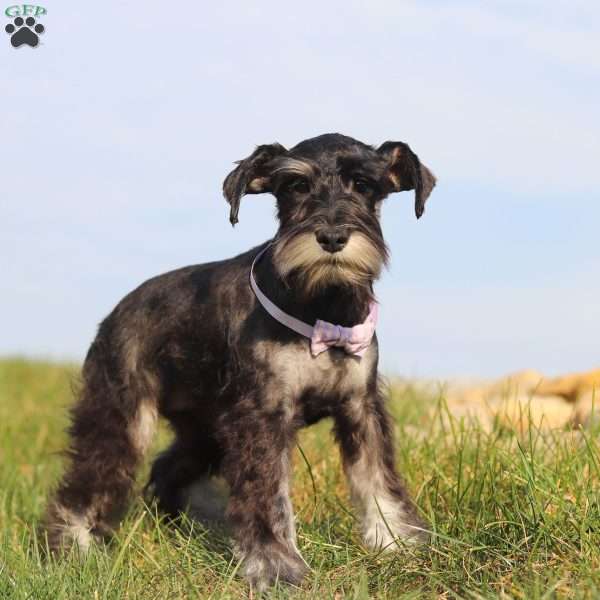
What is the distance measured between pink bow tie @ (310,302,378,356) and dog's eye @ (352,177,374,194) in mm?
833

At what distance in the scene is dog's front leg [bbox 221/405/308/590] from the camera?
6.12 meters

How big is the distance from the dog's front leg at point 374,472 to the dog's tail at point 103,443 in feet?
5.19

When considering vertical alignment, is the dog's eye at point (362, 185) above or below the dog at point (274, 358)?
above

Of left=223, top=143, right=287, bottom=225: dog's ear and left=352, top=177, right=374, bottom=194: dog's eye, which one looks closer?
left=352, top=177, right=374, bottom=194: dog's eye

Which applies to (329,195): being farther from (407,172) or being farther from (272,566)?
(272,566)

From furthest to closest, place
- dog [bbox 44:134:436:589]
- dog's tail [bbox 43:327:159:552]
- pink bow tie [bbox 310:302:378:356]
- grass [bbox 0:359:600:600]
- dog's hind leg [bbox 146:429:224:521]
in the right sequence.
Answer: dog's hind leg [bbox 146:429:224:521], dog's tail [bbox 43:327:159:552], pink bow tie [bbox 310:302:378:356], dog [bbox 44:134:436:589], grass [bbox 0:359:600:600]

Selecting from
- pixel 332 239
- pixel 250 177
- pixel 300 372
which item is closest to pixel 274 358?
pixel 300 372

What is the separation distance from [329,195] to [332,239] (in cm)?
39

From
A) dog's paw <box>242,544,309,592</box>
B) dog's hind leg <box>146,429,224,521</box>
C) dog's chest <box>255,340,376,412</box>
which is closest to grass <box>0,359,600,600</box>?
dog's paw <box>242,544,309,592</box>

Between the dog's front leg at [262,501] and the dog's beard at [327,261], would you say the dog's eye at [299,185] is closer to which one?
the dog's beard at [327,261]

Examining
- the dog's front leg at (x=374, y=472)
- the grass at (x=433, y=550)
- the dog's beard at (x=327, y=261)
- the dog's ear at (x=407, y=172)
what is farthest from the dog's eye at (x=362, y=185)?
the grass at (x=433, y=550)

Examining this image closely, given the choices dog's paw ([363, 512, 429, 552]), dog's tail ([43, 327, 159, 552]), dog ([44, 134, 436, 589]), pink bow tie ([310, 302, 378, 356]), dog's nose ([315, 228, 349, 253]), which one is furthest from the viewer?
dog's tail ([43, 327, 159, 552])

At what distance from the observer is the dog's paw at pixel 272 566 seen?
6070mm

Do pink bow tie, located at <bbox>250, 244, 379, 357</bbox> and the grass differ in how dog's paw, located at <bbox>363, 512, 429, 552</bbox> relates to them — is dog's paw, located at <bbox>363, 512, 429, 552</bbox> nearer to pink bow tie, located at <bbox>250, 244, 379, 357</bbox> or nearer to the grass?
the grass
